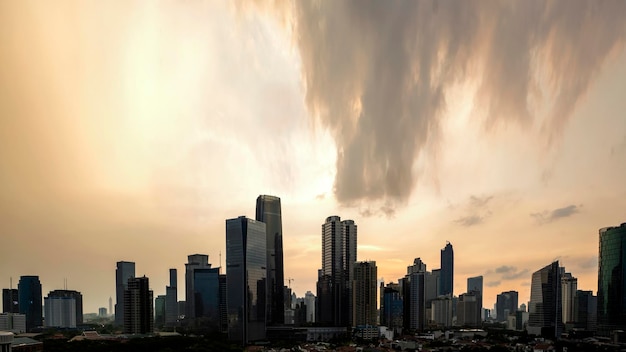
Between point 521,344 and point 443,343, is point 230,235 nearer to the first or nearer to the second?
point 443,343

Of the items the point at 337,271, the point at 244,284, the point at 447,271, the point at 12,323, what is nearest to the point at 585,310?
the point at 337,271

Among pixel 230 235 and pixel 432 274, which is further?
pixel 432 274

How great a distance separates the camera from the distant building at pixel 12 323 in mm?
40375

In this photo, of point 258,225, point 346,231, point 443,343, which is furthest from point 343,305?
point 258,225

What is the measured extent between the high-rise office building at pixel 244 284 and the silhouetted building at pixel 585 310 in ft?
139

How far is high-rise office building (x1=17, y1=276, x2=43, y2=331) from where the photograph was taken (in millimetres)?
51156

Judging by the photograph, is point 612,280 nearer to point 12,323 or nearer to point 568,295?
point 568,295

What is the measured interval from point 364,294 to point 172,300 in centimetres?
4148

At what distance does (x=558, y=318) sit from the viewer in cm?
3878

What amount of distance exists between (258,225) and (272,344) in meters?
11.7

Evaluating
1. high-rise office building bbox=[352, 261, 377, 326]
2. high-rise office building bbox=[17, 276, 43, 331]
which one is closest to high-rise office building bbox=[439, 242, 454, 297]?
high-rise office building bbox=[352, 261, 377, 326]

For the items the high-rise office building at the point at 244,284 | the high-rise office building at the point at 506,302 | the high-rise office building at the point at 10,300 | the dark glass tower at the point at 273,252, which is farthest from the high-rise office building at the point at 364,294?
the high-rise office building at the point at 506,302

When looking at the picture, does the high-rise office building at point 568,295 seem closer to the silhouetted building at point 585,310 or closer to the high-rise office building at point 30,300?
the silhouetted building at point 585,310

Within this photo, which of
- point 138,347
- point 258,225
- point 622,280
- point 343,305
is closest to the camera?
point 138,347
